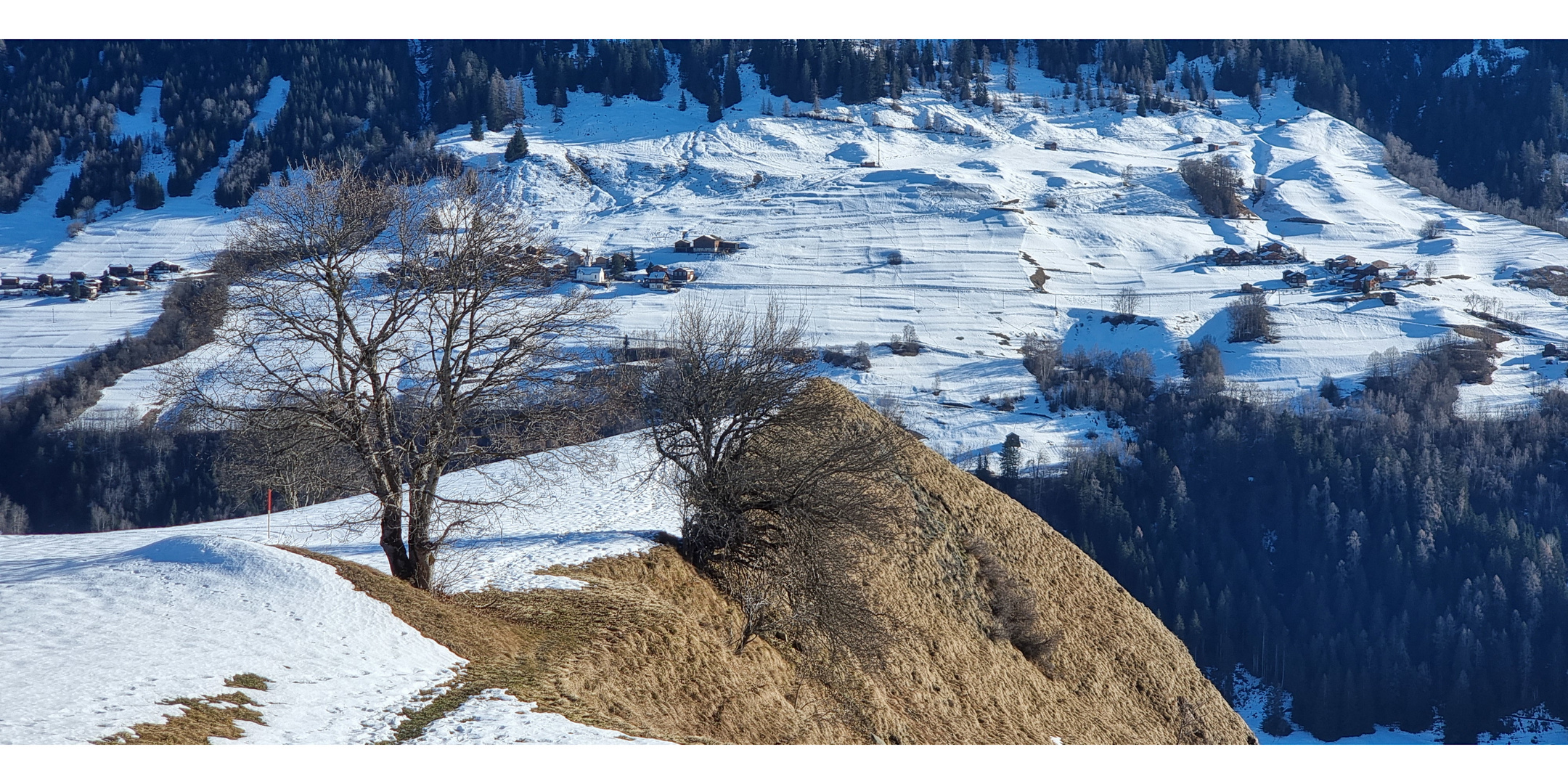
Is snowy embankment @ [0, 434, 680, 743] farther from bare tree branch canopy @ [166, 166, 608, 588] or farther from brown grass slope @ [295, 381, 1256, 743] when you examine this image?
bare tree branch canopy @ [166, 166, 608, 588]

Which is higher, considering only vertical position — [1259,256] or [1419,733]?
[1259,256]

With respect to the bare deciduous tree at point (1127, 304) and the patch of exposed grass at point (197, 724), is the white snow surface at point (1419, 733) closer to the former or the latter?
Answer: the bare deciduous tree at point (1127, 304)

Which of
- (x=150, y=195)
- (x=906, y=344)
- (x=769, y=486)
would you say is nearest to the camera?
(x=769, y=486)

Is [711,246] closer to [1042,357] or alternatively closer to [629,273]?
[629,273]

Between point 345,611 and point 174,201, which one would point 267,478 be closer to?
point 345,611

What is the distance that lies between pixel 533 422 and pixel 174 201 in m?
186

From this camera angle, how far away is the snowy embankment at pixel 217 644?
1280cm

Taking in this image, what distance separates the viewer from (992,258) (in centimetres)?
15738

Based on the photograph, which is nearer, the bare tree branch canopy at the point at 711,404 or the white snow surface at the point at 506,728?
the white snow surface at the point at 506,728

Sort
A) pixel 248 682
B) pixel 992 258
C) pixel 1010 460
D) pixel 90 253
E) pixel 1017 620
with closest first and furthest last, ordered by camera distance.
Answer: pixel 248 682 → pixel 1017 620 → pixel 1010 460 → pixel 90 253 → pixel 992 258

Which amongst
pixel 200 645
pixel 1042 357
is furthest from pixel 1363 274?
pixel 200 645

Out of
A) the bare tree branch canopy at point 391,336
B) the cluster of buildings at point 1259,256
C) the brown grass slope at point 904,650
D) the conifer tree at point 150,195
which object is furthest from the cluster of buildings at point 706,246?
the bare tree branch canopy at point 391,336

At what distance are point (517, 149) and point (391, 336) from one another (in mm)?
175060

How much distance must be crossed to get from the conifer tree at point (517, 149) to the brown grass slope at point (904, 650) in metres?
161
